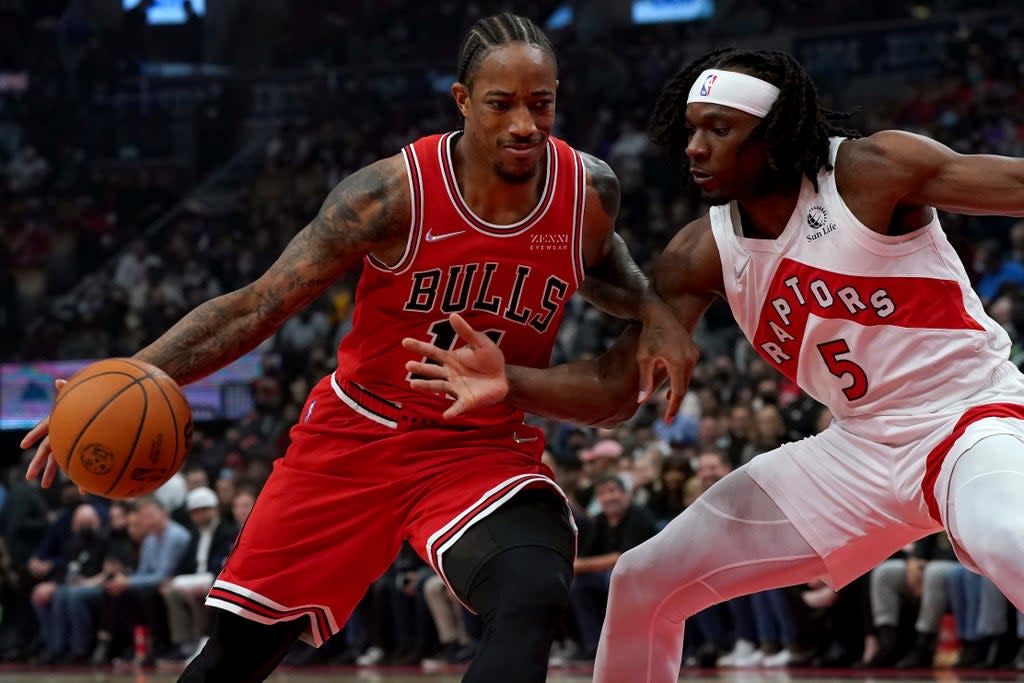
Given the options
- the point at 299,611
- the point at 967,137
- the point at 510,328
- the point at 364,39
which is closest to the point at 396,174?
the point at 510,328

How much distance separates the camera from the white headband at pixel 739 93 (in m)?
4.72

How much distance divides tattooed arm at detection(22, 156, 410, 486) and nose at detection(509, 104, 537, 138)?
15.7 inches

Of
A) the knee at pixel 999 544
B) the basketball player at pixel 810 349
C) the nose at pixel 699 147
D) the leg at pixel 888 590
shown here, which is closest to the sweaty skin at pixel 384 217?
the basketball player at pixel 810 349

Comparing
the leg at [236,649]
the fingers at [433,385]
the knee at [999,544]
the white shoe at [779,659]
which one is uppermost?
the fingers at [433,385]

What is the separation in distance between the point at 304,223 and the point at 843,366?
16084 mm

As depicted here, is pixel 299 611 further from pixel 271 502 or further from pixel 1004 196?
pixel 1004 196

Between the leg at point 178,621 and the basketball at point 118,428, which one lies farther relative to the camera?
the leg at point 178,621

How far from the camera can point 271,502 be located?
15.3ft

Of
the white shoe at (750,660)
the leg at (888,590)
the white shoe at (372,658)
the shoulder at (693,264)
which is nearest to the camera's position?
the shoulder at (693,264)

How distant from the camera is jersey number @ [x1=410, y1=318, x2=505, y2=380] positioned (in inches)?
185

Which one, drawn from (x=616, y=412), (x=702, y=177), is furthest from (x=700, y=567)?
(x=702, y=177)

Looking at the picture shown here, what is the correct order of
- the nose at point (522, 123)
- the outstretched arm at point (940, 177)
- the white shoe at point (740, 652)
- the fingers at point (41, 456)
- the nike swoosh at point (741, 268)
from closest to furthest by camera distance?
the outstretched arm at point (940, 177) → the nose at point (522, 123) → the fingers at point (41, 456) → the nike swoosh at point (741, 268) → the white shoe at point (740, 652)

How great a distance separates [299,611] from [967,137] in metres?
12.8

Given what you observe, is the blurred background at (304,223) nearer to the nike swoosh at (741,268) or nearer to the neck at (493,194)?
the nike swoosh at (741,268)
